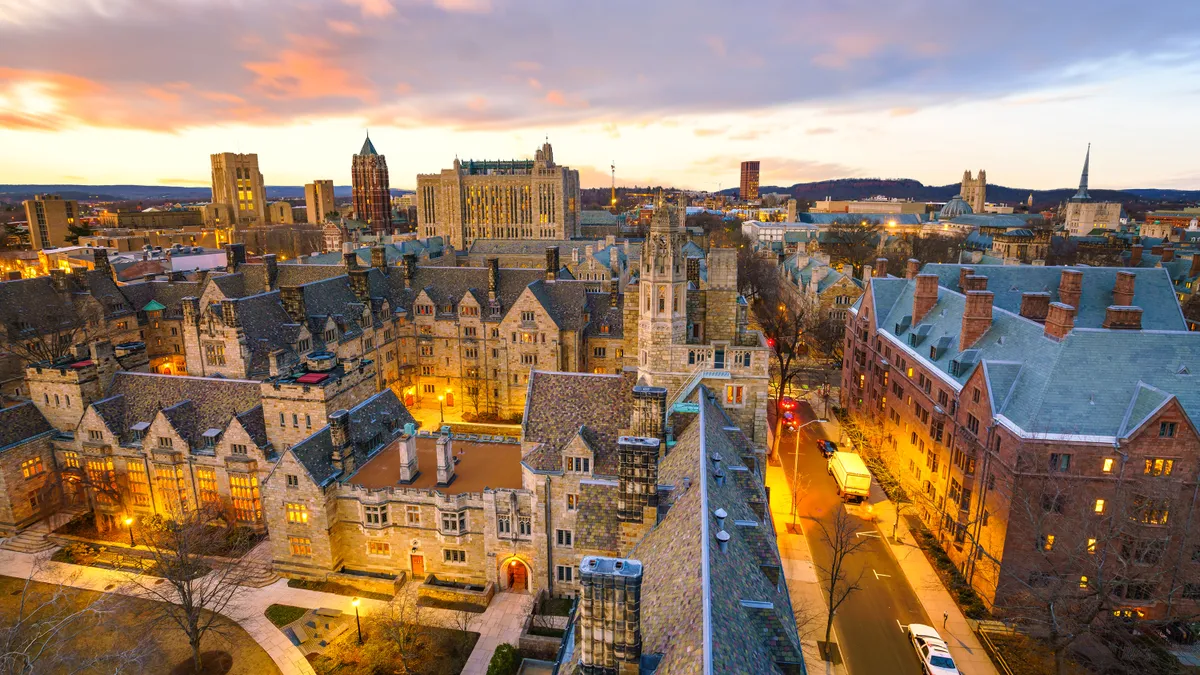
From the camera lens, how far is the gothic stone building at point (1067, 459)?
3541 centimetres

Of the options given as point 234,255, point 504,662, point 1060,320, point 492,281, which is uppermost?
point 234,255

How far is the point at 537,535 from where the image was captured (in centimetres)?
3897

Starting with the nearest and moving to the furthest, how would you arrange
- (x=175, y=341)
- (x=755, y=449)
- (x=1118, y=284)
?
(x=755, y=449) < (x=1118, y=284) < (x=175, y=341)

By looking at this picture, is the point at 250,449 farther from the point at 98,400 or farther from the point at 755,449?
the point at 755,449

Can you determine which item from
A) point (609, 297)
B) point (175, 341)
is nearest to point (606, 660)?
point (609, 297)

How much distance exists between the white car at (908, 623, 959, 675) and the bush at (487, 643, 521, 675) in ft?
74.9

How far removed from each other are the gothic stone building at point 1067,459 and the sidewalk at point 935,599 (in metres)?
2.23

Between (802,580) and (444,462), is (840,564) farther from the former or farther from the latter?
(444,462)

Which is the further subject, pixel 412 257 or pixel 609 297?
pixel 412 257

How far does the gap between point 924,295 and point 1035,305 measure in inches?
385

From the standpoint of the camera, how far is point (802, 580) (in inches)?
1700

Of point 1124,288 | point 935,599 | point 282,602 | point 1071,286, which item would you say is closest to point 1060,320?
point 1071,286

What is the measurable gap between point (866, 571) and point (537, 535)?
24136 mm

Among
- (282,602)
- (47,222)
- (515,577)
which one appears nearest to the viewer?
(282,602)
